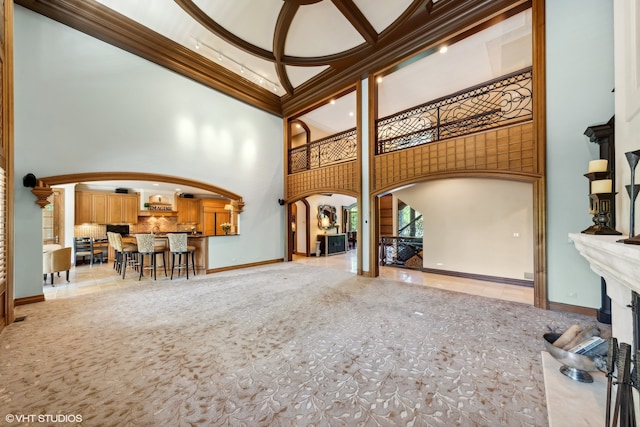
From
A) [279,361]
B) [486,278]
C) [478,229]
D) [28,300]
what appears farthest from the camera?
[478,229]

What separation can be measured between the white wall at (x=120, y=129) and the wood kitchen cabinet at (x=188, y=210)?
411 centimetres

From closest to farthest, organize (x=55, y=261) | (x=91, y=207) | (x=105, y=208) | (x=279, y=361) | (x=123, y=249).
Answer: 1. (x=279, y=361)
2. (x=55, y=261)
3. (x=123, y=249)
4. (x=91, y=207)
5. (x=105, y=208)

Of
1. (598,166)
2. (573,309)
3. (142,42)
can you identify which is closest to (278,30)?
(142,42)

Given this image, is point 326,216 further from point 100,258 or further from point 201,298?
point 100,258

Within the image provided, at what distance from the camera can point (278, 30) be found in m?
5.27

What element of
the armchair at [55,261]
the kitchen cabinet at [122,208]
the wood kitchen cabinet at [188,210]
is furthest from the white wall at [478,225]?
the kitchen cabinet at [122,208]

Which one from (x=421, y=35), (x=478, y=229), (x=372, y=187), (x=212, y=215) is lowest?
(x=478, y=229)

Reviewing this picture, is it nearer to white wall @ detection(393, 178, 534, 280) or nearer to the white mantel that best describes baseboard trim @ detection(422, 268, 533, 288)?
white wall @ detection(393, 178, 534, 280)

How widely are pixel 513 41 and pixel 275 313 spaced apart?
7257mm

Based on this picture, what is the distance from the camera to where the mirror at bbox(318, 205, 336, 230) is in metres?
10.5

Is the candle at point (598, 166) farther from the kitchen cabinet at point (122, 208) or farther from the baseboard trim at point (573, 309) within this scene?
the kitchen cabinet at point (122, 208)

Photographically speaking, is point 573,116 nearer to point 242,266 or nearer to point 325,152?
point 325,152

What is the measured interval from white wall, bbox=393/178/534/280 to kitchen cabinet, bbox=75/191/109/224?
10.1 meters

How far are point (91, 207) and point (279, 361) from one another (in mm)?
9349
